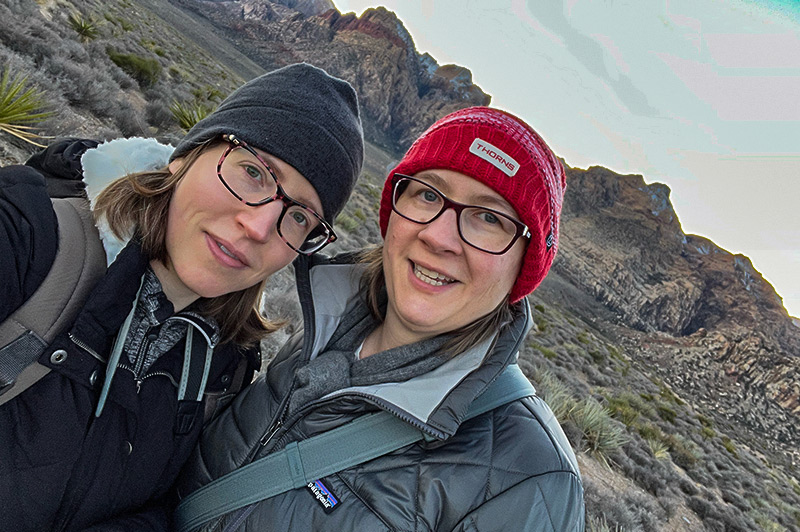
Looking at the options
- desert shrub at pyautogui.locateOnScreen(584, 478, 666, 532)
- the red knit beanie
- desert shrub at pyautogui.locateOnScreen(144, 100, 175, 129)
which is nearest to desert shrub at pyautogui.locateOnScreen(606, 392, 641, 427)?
desert shrub at pyautogui.locateOnScreen(584, 478, 666, 532)

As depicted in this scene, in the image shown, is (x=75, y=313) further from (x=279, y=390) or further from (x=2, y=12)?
(x=2, y=12)

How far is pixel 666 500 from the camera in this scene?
5102 mm

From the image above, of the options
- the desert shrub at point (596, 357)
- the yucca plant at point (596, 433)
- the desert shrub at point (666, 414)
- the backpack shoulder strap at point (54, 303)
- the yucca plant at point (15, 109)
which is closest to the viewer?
the backpack shoulder strap at point (54, 303)

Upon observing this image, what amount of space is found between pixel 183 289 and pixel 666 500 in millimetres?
6261

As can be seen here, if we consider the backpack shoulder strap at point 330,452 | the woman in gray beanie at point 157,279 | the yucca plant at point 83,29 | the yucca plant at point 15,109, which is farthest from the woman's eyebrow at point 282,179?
the yucca plant at point 83,29

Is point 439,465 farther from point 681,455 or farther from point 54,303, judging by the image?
point 681,455

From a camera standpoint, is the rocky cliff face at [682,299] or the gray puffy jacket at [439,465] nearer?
the gray puffy jacket at [439,465]

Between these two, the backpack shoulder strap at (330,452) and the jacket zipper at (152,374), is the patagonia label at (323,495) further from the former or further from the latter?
the jacket zipper at (152,374)

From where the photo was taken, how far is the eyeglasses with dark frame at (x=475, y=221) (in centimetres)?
162

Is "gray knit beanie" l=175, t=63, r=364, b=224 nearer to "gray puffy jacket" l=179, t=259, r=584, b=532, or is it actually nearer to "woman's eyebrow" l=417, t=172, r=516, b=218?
"woman's eyebrow" l=417, t=172, r=516, b=218

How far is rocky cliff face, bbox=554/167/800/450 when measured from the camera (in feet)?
95.6

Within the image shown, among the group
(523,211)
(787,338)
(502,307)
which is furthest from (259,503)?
(787,338)

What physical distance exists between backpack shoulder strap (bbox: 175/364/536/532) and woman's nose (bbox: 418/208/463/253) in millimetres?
533

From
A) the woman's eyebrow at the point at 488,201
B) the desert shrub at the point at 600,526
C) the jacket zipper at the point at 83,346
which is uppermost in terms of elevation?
the woman's eyebrow at the point at 488,201
